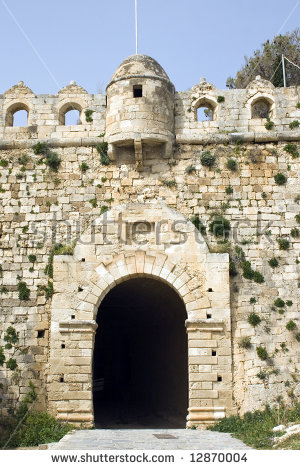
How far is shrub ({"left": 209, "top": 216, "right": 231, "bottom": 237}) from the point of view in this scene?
12984 millimetres

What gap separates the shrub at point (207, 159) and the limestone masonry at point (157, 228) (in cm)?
3

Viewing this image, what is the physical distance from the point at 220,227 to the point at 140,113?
3.32m

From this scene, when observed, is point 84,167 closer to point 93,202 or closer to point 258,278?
point 93,202

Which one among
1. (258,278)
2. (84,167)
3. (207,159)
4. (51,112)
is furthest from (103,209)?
(258,278)

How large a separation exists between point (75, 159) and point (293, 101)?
561cm

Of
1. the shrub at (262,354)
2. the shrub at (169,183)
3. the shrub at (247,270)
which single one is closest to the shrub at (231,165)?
the shrub at (169,183)

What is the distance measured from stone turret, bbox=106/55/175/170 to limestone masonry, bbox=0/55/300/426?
0.03 metres

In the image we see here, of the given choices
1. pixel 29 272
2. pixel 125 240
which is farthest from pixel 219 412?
pixel 29 272

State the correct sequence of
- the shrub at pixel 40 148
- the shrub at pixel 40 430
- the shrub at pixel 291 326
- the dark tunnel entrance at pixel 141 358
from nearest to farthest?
the shrub at pixel 40 430 < the shrub at pixel 291 326 < the shrub at pixel 40 148 < the dark tunnel entrance at pixel 141 358

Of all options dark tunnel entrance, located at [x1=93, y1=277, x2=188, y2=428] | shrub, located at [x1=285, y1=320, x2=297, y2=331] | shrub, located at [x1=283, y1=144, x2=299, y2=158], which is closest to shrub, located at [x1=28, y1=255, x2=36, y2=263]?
dark tunnel entrance, located at [x1=93, y1=277, x2=188, y2=428]

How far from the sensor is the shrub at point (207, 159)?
13492 mm

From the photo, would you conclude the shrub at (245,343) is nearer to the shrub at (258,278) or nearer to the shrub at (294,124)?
the shrub at (258,278)

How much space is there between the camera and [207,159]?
13.5 meters
